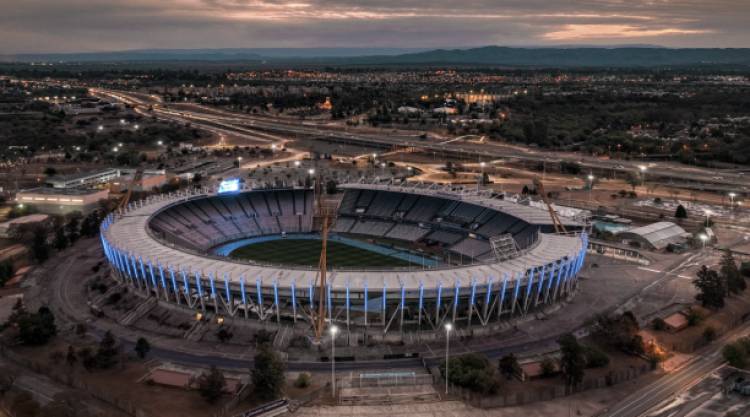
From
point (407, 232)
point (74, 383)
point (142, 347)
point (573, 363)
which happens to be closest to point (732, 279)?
point (573, 363)

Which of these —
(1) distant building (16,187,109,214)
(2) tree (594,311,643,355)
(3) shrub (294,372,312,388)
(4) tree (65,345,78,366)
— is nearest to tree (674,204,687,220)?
(2) tree (594,311,643,355)

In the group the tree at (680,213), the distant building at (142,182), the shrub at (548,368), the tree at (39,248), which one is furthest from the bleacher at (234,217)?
the tree at (680,213)

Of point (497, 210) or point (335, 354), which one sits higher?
point (497, 210)

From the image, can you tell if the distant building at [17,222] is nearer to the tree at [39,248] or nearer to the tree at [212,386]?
the tree at [39,248]

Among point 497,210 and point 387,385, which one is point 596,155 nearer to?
point 497,210

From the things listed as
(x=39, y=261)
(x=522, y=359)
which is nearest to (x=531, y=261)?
(x=522, y=359)

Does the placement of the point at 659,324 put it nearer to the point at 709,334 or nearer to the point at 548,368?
the point at 709,334
